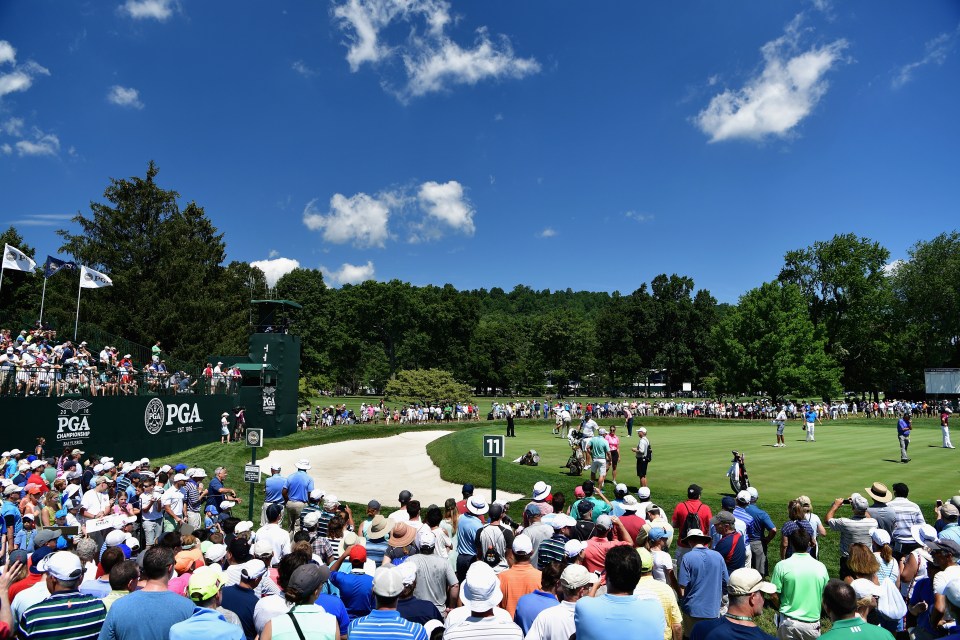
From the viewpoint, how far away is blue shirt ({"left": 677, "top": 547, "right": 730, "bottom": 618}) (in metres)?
6.23

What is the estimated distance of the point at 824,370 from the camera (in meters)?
58.7

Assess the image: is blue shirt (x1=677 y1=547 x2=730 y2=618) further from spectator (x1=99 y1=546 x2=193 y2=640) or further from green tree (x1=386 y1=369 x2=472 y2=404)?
green tree (x1=386 y1=369 x2=472 y2=404)

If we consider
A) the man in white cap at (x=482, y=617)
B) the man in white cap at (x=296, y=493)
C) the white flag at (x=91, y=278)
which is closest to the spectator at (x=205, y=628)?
the man in white cap at (x=482, y=617)

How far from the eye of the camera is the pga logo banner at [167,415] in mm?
24922

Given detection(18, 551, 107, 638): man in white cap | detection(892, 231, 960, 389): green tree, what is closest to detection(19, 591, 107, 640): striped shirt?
detection(18, 551, 107, 638): man in white cap

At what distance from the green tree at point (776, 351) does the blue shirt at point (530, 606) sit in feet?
196

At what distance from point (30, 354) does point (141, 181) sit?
32259 mm

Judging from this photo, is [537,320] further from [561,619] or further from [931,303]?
[561,619]

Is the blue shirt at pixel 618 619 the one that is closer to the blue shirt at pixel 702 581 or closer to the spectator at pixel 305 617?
the spectator at pixel 305 617

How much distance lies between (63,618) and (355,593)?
234cm

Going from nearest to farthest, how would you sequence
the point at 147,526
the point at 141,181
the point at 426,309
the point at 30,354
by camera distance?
the point at 147,526
the point at 30,354
the point at 141,181
the point at 426,309

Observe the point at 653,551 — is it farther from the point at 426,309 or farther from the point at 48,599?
the point at 426,309

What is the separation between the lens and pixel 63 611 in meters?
4.35

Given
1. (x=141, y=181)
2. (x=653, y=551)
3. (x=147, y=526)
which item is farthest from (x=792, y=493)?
(x=141, y=181)
